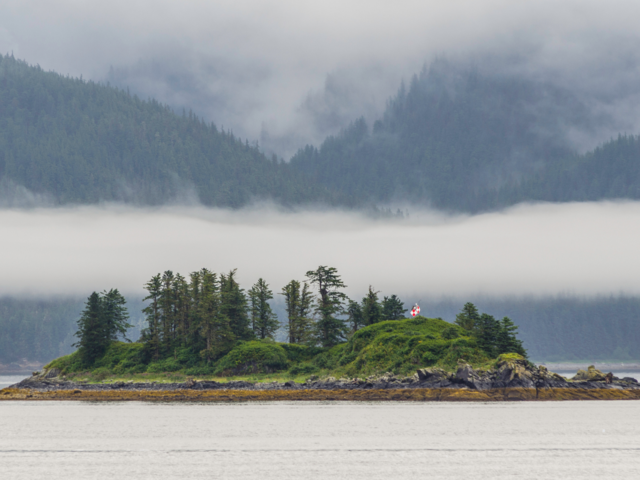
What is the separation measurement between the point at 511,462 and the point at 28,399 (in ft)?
344

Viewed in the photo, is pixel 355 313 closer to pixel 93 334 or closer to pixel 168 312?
pixel 168 312

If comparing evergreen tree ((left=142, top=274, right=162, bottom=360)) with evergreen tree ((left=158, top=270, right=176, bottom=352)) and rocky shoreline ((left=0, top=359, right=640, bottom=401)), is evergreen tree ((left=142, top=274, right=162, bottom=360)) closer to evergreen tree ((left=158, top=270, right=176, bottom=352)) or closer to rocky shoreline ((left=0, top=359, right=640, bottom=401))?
evergreen tree ((left=158, top=270, right=176, bottom=352))

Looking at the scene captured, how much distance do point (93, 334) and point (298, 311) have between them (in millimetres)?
48152

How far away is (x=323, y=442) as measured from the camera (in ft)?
193

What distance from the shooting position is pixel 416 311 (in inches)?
5423

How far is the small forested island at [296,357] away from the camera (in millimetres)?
104875

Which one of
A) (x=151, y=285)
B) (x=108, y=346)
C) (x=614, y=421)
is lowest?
(x=614, y=421)

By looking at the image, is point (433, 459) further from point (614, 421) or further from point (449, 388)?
point (449, 388)

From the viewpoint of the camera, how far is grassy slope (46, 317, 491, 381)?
10994 cm

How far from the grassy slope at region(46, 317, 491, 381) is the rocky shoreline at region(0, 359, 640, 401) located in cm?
328

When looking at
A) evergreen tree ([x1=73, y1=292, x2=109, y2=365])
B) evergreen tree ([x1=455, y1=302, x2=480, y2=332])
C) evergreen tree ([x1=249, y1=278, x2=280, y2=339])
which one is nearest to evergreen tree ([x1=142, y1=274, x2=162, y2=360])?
evergreen tree ([x1=73, y1=292, x2=109, y2=365])

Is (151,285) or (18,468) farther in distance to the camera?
(151,285)

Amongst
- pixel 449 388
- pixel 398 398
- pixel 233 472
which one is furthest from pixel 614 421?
pixel 233 472

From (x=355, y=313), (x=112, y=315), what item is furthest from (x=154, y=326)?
(x=355, y=313)
